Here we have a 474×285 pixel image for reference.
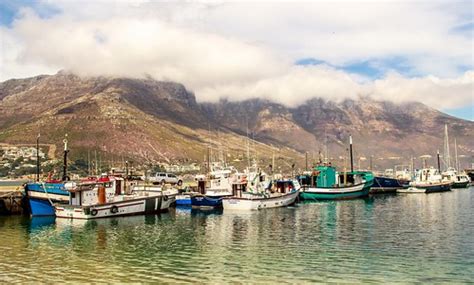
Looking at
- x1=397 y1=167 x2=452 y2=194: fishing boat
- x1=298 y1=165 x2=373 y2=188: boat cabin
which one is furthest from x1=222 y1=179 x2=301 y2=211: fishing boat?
x1=397 y1=167 x2=452 y2=194: fishing boat

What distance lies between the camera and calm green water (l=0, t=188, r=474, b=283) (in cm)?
3017

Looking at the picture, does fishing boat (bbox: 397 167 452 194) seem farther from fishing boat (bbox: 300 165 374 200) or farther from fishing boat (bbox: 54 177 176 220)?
fishing boat (bbox: 54 177 176 220)

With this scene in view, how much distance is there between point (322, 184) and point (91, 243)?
7106 centimetres

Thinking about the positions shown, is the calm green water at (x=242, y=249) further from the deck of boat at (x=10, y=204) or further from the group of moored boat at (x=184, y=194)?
the deck of boat at (x=10, y=204)

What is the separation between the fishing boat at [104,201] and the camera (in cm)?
6341

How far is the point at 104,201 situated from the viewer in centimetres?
6681

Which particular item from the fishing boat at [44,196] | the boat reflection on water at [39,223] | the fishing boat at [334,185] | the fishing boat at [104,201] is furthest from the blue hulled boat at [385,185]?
the boat reflection on water at [39,223]

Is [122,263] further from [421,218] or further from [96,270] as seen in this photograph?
[421,218]

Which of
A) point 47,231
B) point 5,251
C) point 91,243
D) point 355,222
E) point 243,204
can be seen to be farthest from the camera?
point 243,204

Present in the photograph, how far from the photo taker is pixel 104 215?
211 feet

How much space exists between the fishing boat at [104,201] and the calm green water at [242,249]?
259 centimetres

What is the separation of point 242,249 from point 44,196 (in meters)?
41.3

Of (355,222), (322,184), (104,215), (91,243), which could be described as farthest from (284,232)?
(322,184)

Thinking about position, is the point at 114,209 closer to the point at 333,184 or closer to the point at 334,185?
the point at 334,185
